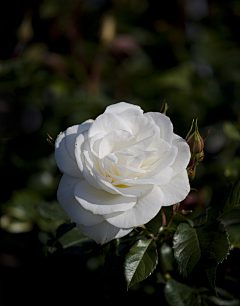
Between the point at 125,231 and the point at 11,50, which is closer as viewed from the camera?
the point at 125,231

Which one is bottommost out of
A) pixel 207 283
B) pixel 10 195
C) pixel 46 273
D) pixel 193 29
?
pixel 10 195

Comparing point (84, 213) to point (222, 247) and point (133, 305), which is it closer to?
point (222, 247)

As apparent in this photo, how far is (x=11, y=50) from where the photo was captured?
1.87 metres

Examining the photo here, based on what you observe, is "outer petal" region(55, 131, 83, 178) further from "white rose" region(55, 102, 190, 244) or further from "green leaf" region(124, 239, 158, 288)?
"green leaf" region(124, 239, 158, 288)

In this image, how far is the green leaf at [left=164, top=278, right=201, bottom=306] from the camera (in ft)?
2.34

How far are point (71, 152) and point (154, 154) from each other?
168 mm

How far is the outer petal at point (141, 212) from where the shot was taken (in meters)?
0.51

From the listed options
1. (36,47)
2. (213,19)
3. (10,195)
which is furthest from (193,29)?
(10,195)

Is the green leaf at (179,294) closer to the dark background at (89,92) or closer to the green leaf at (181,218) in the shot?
the dark background at (89,92)

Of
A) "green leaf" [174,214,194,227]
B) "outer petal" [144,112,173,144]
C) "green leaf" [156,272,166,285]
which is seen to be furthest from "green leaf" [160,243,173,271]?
"outer petal" [144,112,173,144]

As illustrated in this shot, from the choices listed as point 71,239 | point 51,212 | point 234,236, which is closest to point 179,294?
point 234,236

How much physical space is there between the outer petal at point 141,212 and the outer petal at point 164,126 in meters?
0.11

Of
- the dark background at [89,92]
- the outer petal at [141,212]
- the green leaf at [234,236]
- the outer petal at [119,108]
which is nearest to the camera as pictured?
the outer petal at [141,212]

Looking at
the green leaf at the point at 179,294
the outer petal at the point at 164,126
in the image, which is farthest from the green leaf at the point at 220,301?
the outer petal at the point at 164,126
